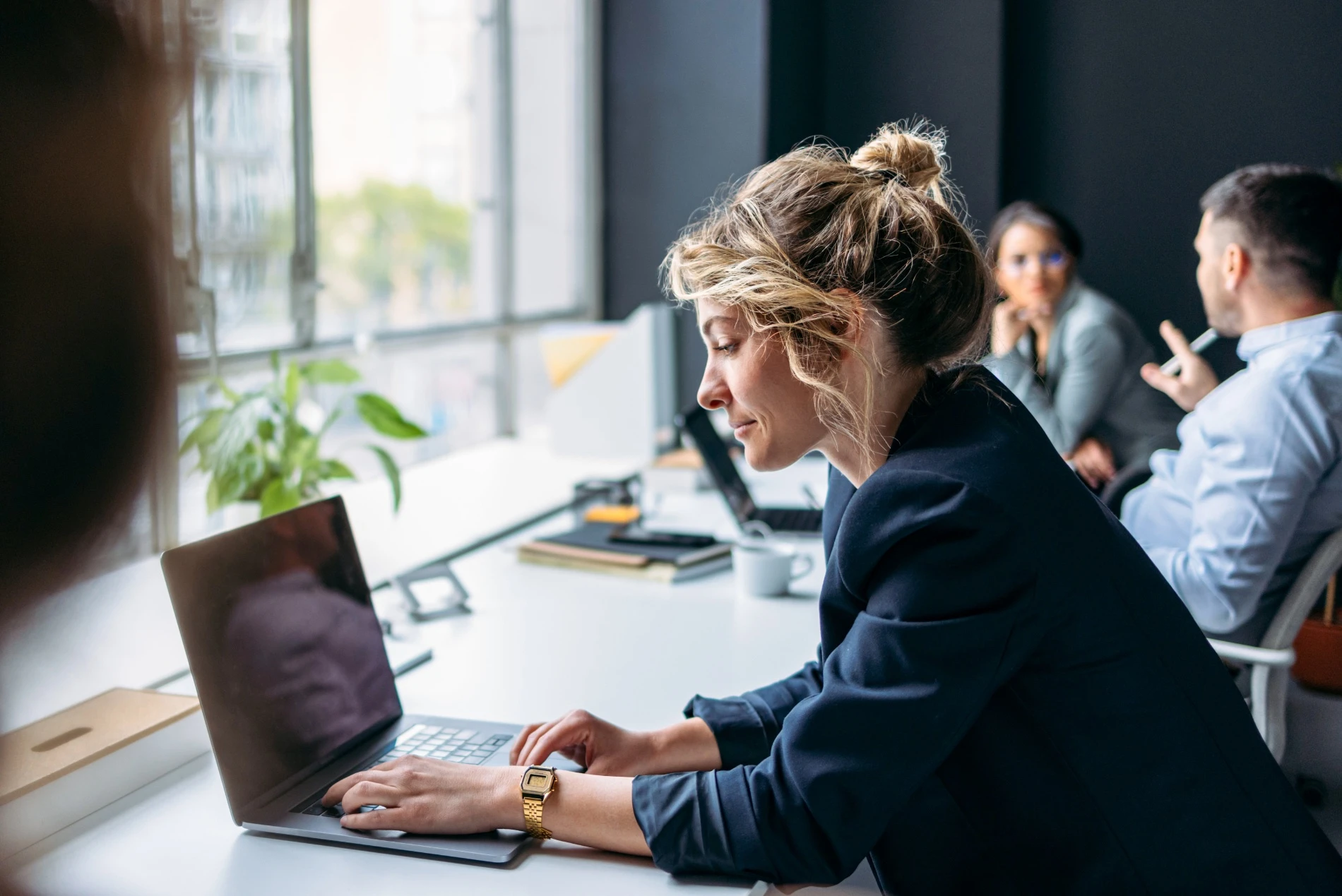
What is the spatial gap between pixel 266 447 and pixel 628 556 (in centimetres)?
66

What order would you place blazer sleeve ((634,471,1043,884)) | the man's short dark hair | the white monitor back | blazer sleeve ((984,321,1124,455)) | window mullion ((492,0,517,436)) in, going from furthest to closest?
1. window mullion ((492,0,517,436))
2. blazer sleeve ((984,321,1124,455))
3. the white monitor back
4. the man's short dark hair
5. blazer sleeve ((634,471,1043,884))

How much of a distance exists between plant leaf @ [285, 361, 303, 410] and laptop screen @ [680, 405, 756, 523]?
82 cm

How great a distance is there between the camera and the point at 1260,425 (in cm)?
190

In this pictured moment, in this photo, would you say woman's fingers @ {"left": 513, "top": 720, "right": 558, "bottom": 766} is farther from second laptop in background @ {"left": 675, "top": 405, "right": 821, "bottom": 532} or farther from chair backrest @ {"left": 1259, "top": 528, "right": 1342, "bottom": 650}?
chair backrest @ {"left": 1259, "top": 528, "right": 1342, "bottom": 650}

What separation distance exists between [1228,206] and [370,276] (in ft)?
9.98

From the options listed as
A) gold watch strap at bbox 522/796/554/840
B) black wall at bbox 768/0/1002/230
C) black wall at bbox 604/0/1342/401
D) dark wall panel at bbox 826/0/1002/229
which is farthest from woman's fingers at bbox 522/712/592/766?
dark wall panel at bbox 826/0/1002/229

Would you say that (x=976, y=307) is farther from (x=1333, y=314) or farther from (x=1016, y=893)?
(x=1333, y=314)

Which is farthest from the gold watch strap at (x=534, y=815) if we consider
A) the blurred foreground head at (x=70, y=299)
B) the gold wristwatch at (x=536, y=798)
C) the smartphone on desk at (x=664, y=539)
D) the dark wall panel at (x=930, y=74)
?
the dark wall panel at (x=930, y=74)

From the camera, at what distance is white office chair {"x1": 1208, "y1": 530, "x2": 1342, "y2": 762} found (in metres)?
1.87

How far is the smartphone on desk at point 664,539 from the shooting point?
2.15 metres

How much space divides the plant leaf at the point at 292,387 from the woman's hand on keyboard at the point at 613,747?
0.92m

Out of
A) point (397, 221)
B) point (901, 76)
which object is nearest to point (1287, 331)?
point (901, 76)

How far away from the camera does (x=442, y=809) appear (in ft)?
3.40

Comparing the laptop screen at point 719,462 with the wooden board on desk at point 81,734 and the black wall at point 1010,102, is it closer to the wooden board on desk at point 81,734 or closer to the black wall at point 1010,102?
A: the wooden board on desk at point 81,734
